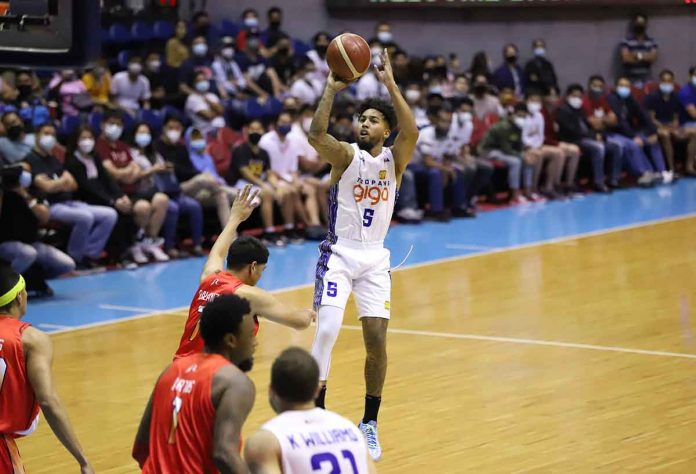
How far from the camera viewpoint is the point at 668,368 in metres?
10.4

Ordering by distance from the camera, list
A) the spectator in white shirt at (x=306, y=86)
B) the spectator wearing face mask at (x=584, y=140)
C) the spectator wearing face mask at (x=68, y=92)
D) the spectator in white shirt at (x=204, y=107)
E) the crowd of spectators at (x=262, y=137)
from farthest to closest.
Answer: the spectator wearing face mask at (x=584, y=140) < the spectator in white shirt at (x=306, y=86) < the spectator in white shirt at (x=204, y=107) < the spectator wearing face mask at (x=68, y=92) < the crowd of spectators at (x=262, y=137)

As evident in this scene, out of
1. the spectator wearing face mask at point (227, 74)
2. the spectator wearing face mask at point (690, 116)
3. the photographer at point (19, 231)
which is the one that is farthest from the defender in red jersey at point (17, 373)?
the spectator wearing face mask at point (690, 116)

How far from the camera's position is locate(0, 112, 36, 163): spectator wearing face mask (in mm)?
14180

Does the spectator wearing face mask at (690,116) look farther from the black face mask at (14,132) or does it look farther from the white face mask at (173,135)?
the black face mask at (14,132)

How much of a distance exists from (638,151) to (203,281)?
657 inches

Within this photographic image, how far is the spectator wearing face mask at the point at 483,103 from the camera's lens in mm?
20938

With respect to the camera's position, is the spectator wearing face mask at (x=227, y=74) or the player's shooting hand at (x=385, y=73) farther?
the spectator wearing face mask at (x=227, y=74)

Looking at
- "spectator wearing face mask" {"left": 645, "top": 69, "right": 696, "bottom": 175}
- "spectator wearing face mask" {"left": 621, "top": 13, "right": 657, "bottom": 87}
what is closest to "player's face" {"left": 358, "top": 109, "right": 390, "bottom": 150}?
"spectator wearing face mask" {"left": 645, "top": 69, "right": 696, "bottom": 175}

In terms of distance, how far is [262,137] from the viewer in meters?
16.9

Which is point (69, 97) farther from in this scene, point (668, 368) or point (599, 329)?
point (668, 368)

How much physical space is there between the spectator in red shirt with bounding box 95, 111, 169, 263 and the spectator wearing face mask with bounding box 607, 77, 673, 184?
9.50 m

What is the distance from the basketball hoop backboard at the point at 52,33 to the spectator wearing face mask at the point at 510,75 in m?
16.5

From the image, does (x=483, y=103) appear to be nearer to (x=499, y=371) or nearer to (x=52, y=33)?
(x=499, y=371)

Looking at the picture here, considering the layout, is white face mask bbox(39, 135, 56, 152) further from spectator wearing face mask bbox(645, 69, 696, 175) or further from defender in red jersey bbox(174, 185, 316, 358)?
spectator wearing face mask bbox(645, 69, 696, 175)
